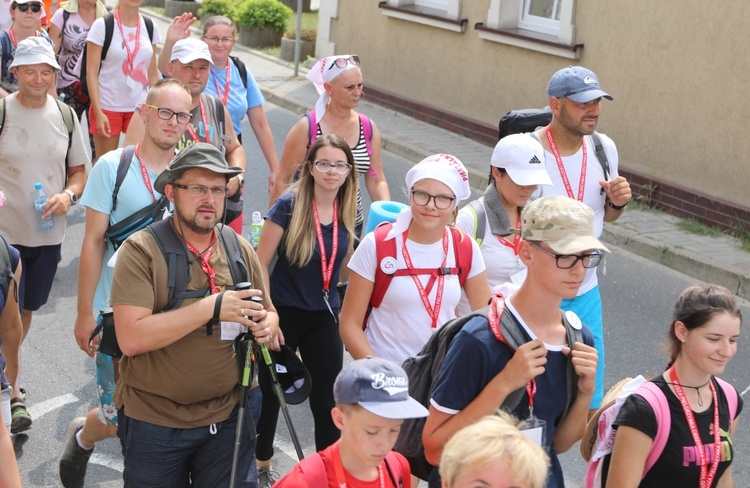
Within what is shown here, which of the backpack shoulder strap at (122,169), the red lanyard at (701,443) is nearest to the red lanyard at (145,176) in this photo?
the backpack shoulder strap at (122,169)

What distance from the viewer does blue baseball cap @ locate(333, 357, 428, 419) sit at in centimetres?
338

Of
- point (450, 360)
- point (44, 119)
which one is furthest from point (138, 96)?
point (450, 360)

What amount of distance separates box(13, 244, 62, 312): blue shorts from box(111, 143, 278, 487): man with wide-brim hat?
2.31 meters

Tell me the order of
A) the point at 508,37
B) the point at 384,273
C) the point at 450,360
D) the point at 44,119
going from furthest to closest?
the point at 508,37, the point at 44,119, the point at 384,273, the point at 450,360

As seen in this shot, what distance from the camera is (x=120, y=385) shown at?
4.51m

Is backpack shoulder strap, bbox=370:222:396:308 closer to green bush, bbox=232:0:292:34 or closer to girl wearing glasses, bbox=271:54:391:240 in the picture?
girl wearing glasses, bbox=271:54:391:240

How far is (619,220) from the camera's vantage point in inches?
436

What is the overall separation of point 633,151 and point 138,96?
5.61m

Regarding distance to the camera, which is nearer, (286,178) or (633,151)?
(286,178)

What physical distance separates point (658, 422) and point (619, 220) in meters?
7.52

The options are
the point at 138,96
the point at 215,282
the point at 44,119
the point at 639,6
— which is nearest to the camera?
the point at 215,282

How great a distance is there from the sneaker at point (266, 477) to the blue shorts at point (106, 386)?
88cm

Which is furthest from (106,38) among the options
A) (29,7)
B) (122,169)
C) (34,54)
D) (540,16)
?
(540,16)

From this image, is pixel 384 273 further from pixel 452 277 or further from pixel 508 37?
pixel 508 37
